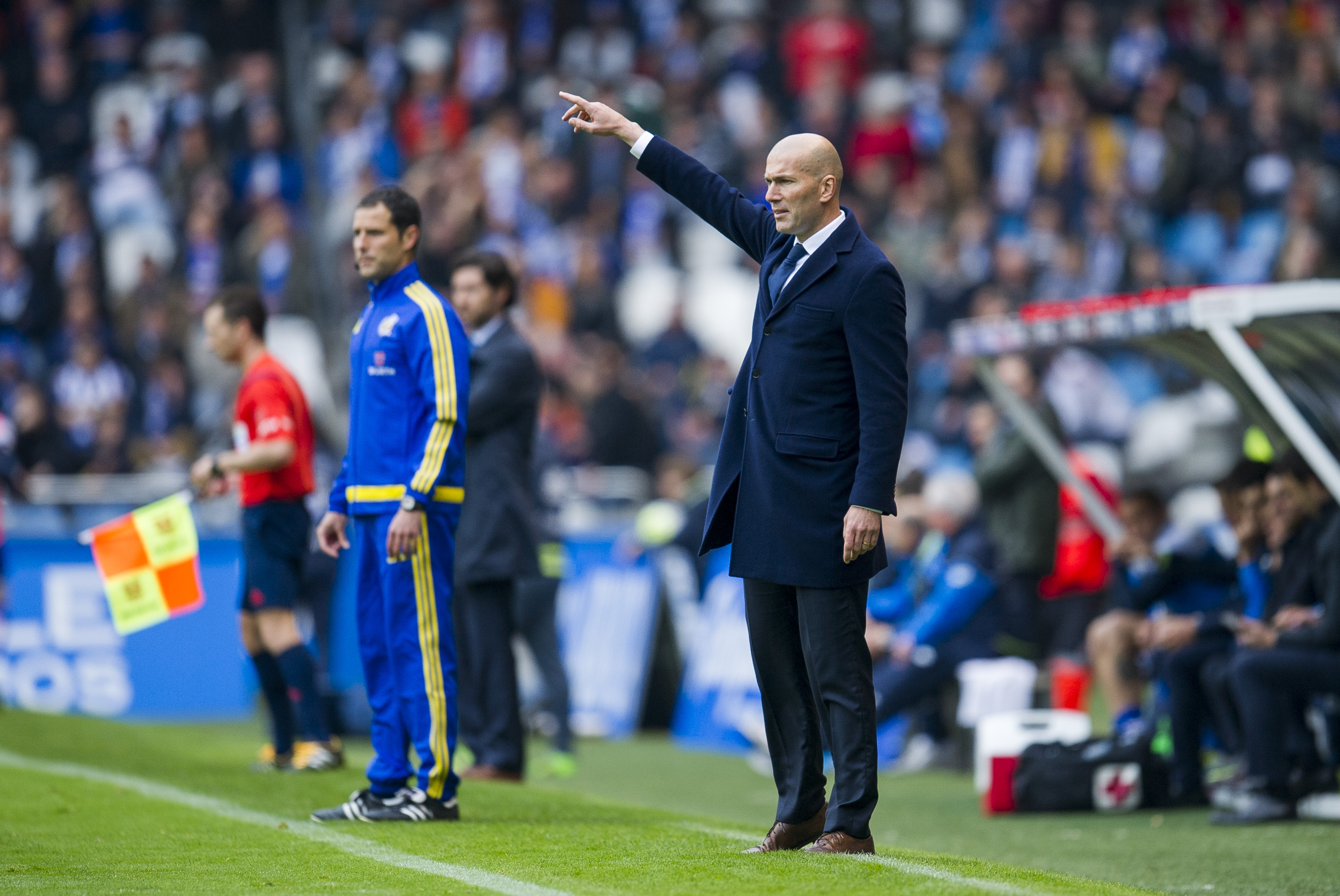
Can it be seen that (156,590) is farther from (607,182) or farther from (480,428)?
(607,182)

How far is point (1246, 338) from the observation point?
8.31 meters

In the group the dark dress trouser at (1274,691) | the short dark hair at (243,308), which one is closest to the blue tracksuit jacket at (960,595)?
the dark dress trouser at (1274,691)

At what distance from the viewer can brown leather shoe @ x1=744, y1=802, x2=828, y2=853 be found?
568 cm

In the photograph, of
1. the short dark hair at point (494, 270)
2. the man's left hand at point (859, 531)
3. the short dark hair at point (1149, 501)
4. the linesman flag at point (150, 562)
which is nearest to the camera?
the man's left hand at point (859, 531)

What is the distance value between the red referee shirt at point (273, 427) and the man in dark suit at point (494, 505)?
0.76 m

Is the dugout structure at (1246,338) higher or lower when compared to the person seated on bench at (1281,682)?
higher

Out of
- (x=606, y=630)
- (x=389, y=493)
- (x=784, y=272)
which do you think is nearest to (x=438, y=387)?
(x=389, y=493)

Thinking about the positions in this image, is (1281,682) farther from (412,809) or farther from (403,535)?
(403,535)

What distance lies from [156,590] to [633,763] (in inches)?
149

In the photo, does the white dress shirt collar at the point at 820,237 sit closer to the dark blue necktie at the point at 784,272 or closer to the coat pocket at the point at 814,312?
the dark blue necktie at the point at 784,272

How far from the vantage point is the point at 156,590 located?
8.26 m

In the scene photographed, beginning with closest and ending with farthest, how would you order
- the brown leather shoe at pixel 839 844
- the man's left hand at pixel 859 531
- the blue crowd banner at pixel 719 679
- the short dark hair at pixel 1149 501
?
1. the man's left hand at pixel 859 531
2. the brown leather shoe at pixel 839 844
3. the short dark hair at pixel 1149 501
4. the blue crowd banner at pixel 719 679

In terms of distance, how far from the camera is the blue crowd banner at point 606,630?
43.7 ft

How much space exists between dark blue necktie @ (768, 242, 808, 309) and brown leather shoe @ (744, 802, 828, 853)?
5.28ft
